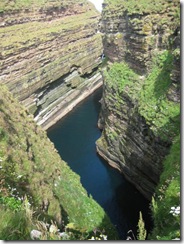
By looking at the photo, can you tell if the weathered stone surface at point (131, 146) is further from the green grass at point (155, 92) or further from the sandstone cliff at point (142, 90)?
the green grass at point (155, 92)

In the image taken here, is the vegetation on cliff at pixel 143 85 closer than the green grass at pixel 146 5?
Yes

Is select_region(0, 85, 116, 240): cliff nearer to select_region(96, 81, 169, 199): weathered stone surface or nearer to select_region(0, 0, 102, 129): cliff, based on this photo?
select_region(96, 81, 169, 199): weathered stone surface

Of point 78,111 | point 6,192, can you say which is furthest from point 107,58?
point 6,192

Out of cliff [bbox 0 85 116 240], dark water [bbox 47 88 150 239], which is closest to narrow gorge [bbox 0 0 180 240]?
cliff [bbox 0 85 116 240]

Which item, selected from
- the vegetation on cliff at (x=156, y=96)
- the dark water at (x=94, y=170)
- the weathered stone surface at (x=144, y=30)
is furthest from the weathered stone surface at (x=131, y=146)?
the weathered stone surface at (x=144, y=30)

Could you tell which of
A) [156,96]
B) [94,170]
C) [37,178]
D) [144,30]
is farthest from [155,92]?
[37,178]

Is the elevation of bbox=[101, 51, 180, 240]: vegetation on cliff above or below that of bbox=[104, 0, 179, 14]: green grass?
below

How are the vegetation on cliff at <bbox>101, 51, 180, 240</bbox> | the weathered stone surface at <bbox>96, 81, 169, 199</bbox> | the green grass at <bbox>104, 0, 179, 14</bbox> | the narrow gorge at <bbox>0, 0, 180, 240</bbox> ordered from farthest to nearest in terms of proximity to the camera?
the green grass at <bbox>104, 0, 179, 14</bbox>, the weathered stone surface at <bbox>96, 81, 169, 199</bbox>, the vegetation on cliff at <bbox>101, 51, 180, 240</bbox>, the narrow gorge at <bbox>0, 0, 180, 240</bbox>
